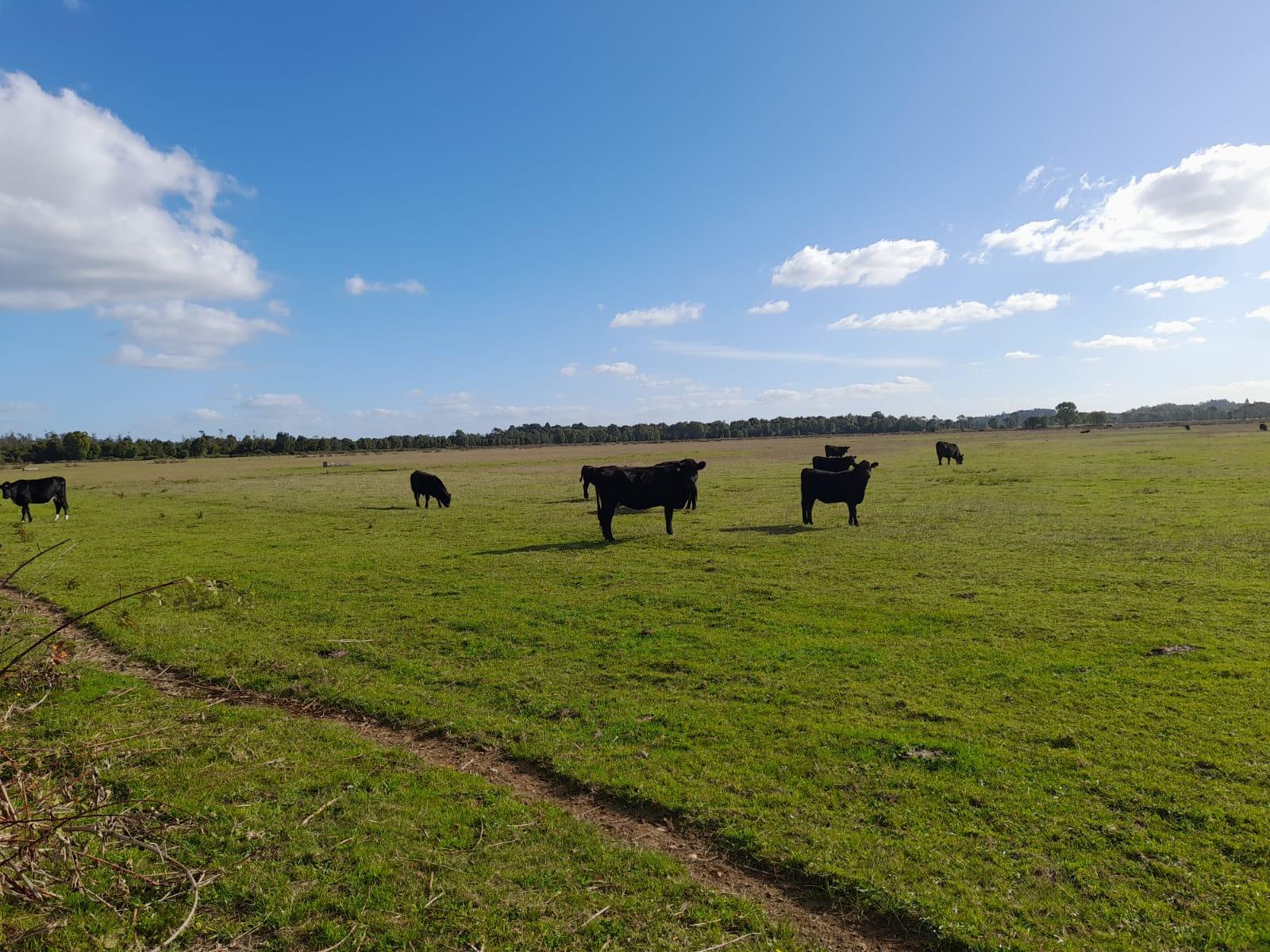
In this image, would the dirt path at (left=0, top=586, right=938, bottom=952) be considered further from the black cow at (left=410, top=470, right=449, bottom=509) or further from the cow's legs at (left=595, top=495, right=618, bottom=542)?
the black cow at (left=410, top=470, right=449, bottom=509)

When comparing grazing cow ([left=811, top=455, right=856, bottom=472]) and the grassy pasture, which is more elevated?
grazing cow ([left=811, top=455, right=856, bottom=472])

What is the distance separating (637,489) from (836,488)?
6682 millimetres

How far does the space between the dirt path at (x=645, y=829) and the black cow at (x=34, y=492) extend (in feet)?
89.8

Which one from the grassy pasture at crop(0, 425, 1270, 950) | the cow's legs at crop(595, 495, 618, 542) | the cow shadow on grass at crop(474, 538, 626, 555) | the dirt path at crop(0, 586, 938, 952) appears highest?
the cow's legs at crop(595, 495, 618, 542)

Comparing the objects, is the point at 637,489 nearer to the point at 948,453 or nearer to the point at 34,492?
the point at 34,492

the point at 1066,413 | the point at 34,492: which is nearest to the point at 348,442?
the point at 34,492

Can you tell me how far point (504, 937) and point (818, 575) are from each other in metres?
11.2

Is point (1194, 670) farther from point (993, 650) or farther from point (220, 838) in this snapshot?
point (220, 838)

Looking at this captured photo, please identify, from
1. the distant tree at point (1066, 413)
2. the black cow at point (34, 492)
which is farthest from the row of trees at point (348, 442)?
the black cow at point (34, 492)

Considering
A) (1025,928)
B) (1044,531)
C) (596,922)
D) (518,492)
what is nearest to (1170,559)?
(1044,531)

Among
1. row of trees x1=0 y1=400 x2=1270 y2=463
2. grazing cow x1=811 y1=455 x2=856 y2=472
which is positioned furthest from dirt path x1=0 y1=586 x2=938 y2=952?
row of trees x1=0 y1=400 x2=1270 y2=463

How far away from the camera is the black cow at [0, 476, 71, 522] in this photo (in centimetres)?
2805

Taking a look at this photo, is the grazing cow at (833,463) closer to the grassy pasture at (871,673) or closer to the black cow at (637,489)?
the grassy pasture at (871,673)

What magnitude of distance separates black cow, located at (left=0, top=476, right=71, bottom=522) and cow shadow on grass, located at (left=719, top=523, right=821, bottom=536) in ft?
94.4
